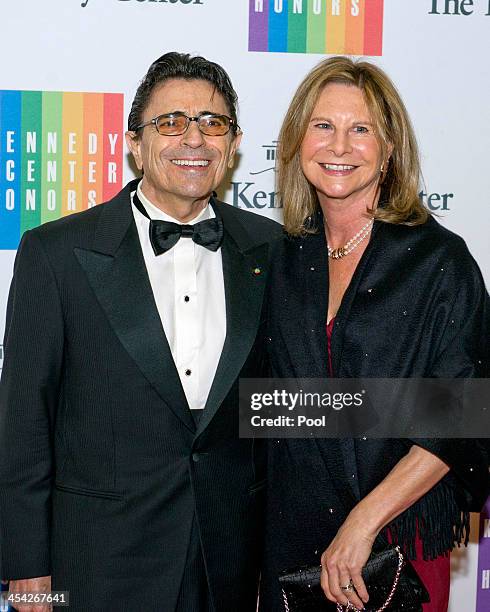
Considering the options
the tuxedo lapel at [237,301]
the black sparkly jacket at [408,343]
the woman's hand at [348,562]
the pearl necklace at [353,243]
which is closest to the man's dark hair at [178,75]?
the tuxedo lapel at [237,301]

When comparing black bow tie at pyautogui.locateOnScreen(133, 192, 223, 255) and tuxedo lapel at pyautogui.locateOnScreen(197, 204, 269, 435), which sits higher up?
black bow tie at pyautogui.locateOnScreen(133, 192, 223, 255)

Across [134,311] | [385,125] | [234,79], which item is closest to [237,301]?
[134,311]

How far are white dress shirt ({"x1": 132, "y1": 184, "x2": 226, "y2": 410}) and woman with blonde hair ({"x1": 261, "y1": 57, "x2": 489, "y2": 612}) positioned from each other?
5.8 inches

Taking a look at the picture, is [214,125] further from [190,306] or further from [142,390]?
[142,390]

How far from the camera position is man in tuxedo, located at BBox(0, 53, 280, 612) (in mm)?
2080

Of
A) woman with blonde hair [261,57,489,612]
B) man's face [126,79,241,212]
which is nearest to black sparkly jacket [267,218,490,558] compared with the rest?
woman with blonde hair [261,57,489,612]

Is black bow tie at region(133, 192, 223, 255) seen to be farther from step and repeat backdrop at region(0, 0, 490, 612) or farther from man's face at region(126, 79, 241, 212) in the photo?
step and repeat backdrop at region(0, 0, 490, 612)

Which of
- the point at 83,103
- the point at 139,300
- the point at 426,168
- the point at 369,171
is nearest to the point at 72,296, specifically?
the point at 139,300

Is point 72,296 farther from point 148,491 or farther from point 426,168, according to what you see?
point 426,168

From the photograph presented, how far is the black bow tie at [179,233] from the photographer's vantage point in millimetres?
2160

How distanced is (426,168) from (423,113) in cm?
18

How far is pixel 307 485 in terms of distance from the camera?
7.07 feet

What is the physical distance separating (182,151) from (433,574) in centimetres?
114

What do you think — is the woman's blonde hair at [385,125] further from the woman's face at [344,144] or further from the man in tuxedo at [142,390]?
the man in tuxedo at [142,390]
